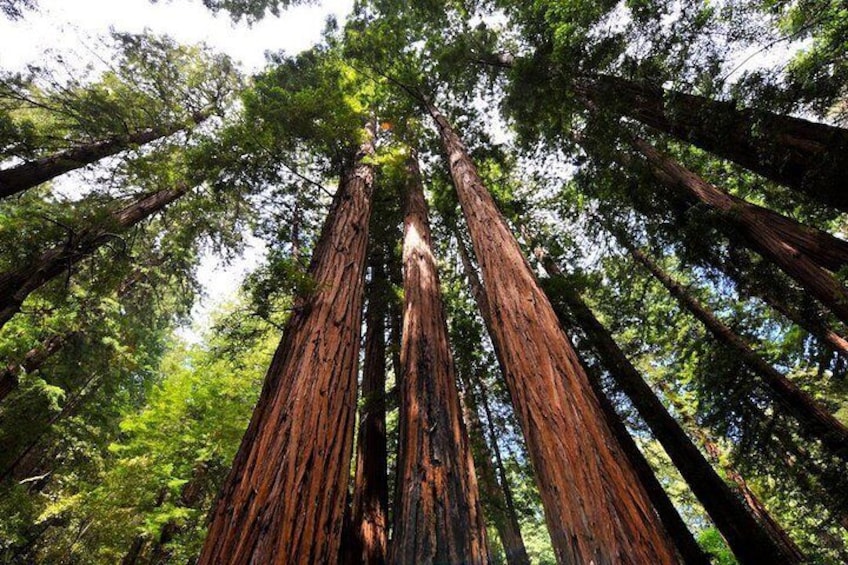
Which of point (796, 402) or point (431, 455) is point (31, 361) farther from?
point (796, 402)

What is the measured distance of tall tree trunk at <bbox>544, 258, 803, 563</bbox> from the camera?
451 centimetres

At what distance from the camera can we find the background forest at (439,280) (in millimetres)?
2531

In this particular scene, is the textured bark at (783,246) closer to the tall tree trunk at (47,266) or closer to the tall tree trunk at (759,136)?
the tall tree trunk at (759,136)

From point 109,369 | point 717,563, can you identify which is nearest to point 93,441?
point 109,369

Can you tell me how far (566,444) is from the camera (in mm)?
1909

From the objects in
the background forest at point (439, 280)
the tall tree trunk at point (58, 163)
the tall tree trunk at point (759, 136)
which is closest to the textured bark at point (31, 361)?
the background forest at point (439, 280)

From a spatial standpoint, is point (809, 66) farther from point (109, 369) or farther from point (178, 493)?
point (109, 369)

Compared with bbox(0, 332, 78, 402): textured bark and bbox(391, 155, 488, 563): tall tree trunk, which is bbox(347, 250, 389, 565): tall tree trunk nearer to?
bbox(391, 155, 488, 563): tall tree trunk

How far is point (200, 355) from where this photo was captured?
34.1 ft

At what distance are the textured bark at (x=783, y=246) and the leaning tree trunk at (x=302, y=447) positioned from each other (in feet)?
13.8

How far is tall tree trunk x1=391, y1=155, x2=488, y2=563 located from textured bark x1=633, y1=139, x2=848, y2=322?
3446 mm

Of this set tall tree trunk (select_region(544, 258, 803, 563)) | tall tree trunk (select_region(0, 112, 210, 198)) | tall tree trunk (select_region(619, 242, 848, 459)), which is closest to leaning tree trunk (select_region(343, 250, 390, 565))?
tall tree trunk (select_region(544, 258, 803, 563))

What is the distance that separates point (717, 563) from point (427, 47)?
19168mm

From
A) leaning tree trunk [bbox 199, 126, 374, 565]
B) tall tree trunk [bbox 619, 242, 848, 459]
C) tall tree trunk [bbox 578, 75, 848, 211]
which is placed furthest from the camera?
tall tree trunk [bbox 619, 242, 848, 459]
